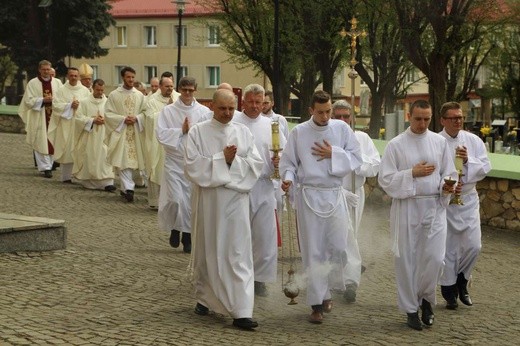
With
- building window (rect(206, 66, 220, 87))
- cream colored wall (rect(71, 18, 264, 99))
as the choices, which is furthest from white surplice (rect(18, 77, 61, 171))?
building window (rect(206, 66, 220, 87))

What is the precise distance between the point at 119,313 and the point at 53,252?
332 centimetres

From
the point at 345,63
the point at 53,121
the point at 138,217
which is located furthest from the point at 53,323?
the point at 345,63

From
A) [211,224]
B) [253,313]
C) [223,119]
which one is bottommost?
[253,313]

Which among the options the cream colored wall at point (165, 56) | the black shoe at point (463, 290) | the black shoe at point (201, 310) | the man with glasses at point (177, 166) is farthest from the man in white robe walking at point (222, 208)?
the cream colored wall at point (165, 56)

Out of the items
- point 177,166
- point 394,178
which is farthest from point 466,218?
point 177,166

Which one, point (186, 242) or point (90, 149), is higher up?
point (90, 149)

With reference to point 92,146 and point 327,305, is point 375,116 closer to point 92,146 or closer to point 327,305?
point 92,146

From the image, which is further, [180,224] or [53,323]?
[180,224]

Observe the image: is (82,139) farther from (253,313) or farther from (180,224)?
(253,313)

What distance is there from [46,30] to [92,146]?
25.4 metres

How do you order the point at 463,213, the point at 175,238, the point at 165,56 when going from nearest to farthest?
the point at 463,213 → the point at 175,238 → the point at 165,56

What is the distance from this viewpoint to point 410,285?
11148 mm

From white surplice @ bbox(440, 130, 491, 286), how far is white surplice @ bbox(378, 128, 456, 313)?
0.99 m

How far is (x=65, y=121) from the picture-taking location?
24.9 meters
